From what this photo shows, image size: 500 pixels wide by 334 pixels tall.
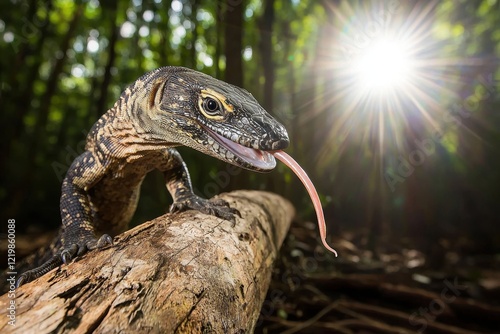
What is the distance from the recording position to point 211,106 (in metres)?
2.24

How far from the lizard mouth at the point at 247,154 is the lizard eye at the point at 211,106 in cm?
11

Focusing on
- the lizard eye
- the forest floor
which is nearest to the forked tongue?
the lizard eye

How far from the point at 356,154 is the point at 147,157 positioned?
7717 mm

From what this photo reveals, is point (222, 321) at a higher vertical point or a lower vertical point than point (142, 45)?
lower

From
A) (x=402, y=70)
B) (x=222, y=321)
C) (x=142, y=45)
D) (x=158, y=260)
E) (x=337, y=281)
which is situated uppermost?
(x=142, y=45)

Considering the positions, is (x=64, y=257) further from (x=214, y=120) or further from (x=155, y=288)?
(x=214, y=120)

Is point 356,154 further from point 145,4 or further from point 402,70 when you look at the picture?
point 145,4

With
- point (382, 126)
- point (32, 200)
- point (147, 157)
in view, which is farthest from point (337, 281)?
point (32, 200)

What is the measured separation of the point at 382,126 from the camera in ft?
28.2

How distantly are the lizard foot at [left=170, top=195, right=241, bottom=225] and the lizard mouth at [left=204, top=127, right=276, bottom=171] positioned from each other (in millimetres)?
464

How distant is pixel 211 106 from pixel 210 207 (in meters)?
Result: 0.68

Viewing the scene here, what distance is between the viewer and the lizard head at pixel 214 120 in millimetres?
2109

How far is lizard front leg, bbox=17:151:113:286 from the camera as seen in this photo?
2.12 m

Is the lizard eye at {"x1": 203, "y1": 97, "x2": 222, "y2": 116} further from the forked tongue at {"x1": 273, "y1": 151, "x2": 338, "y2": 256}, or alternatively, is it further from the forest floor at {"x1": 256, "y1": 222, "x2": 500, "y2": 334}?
the forest floor at {"x1": 256, "y1": 222, "x2": 500, "y2": 334}
